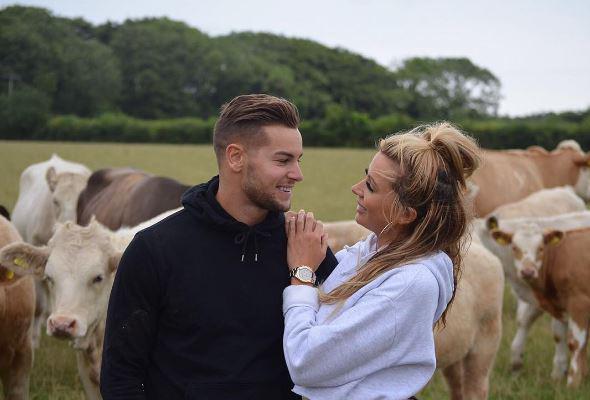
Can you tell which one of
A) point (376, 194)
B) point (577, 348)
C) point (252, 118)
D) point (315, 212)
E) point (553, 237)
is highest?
point (252, 118)

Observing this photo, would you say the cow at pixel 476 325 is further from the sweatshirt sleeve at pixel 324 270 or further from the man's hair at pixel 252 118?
the man's hair at pixel 252 118

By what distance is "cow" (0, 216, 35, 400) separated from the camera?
5047 millimetres

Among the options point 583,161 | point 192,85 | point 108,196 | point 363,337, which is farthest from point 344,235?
point 192,85

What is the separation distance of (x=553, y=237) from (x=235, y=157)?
18.5 ft

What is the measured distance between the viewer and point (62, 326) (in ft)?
12.8

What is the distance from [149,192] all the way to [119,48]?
59893mm

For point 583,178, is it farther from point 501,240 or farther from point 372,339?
point 372,339

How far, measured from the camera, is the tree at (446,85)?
315ft

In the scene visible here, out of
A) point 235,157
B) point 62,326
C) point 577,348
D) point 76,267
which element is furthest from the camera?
point 577,348

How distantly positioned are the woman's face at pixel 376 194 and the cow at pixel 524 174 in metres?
10.2

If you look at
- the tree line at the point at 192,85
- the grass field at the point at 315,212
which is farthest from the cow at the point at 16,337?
the tree line at the point at 192,85

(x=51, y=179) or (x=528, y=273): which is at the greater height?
(x=51, y=179)

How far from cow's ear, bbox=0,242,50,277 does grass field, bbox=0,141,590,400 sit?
60.8 inches

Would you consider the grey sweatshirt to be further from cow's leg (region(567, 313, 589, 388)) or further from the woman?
cow's leg (region(567, 313, 589, 388))
